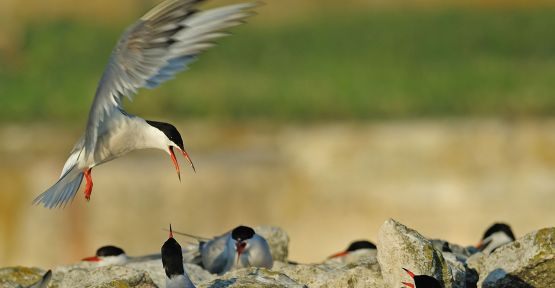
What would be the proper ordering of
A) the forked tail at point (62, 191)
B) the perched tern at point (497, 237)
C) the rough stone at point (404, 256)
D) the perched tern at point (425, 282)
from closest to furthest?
the perched tern at point (425, 282), the rough stone at point (404, 256), the forked tail at point (62, 191), the perched tern at point (497, 237)

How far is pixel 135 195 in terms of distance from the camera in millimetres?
11664

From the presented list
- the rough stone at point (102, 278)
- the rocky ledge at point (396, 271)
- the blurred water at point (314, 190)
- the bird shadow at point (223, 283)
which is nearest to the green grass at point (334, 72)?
the blurred water at point (314, 190)

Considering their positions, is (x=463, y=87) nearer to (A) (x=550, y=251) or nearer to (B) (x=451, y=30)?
(B) (x=451, y=30)

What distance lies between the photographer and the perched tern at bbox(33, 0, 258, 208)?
19.2ft

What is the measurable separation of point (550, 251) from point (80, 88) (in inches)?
298

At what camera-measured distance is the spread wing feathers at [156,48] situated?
5.84 metres

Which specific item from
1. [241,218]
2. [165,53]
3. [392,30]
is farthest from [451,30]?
[165,53]

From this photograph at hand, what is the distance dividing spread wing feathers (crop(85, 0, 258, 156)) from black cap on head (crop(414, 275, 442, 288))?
1437 mm

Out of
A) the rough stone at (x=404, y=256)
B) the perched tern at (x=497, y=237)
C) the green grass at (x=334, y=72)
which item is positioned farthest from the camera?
the green grass at (x=334, y=72)

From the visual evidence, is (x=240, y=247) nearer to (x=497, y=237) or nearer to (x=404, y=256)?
(x=404, y=256)

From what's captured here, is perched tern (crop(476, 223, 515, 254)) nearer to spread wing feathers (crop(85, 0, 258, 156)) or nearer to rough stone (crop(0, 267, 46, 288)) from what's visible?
spread wing feathers (crop(85, 0, 258, 156))

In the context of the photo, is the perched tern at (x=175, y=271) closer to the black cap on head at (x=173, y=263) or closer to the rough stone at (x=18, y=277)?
the black cap on head at (x=173, y=263)

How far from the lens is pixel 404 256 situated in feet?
17.3

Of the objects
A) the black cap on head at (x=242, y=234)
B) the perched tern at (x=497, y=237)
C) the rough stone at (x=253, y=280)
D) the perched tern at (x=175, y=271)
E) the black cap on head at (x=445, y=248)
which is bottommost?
the perched tern at (x=175, y=271)
